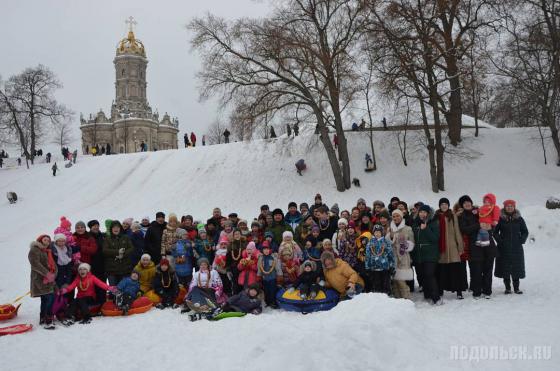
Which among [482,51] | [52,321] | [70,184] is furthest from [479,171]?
[70,184]

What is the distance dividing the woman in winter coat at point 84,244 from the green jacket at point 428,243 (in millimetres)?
6308

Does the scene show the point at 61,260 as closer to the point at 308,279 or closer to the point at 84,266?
the point at 84,266

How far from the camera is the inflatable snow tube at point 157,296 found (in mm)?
8206

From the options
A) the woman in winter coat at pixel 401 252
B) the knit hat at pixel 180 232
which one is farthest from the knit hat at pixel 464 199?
the knit hat at pixel 180 232

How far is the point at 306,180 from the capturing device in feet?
74.3

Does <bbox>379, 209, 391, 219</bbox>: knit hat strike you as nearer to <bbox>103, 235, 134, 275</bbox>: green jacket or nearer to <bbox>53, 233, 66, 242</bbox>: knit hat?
<bbox>103, 235, 134, 275</bbox>: green jacket

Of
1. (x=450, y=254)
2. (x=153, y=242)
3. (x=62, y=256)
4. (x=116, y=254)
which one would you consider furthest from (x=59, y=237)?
(x=450, y=254)

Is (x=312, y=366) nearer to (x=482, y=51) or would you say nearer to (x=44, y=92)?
(x=482, y=51)

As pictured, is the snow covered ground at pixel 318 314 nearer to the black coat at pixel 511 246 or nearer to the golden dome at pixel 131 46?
the black coat at pixel 511 246

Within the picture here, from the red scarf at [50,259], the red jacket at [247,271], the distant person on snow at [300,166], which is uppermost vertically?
the distant person on snow at [300,166]

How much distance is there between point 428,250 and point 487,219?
1.27m

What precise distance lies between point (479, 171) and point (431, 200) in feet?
14.1

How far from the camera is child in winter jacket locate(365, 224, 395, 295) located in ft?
24.4

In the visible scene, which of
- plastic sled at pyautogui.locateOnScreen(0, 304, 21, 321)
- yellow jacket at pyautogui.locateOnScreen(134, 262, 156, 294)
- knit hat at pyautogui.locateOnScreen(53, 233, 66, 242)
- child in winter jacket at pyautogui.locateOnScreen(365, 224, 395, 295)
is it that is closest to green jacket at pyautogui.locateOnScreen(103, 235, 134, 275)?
yellow jacket at pyautogui.locateOnScreen(134, 262, 156, 294)
